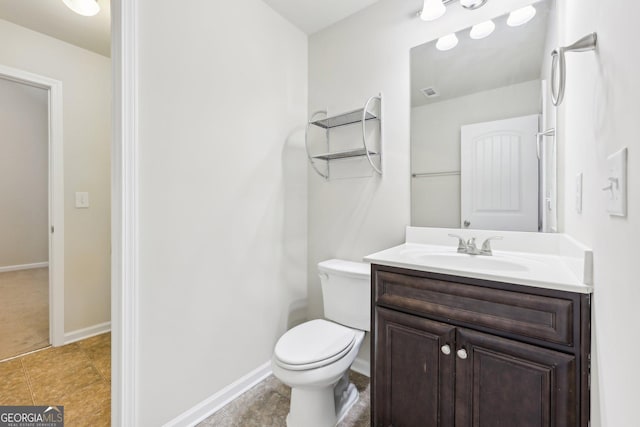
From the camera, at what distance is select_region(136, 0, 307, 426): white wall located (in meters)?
1.31

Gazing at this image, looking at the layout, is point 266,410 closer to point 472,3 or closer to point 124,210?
point 124,210

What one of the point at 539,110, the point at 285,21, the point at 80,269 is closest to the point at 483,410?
the point at 539,110

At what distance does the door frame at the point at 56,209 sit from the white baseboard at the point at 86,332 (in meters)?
0.05

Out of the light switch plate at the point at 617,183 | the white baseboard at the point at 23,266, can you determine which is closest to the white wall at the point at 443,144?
the light switch plate at the point at 617,183

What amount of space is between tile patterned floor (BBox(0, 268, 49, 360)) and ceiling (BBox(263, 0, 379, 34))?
3029mm

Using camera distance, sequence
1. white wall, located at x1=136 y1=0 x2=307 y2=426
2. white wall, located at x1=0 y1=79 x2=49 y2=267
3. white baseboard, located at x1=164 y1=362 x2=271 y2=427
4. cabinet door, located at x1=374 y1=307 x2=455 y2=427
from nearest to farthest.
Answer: cabinet door, located at x1=374 y1=307 x2=455 y2=427 < white wall, located at x1=136 y1=0 x2=307 y2=426 < white baseboard, located at x1=164 y1=362 x2=271 y2=427 < white wall, located at x1=0 y1=79 x2=49 y2=267

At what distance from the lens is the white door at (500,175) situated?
138 cm

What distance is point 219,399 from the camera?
158cm

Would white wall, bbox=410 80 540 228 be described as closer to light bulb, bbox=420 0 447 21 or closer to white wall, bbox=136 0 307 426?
light bulb, bbox=420 0 447 21

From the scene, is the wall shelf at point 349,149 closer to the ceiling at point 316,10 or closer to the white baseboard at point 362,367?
the ceiling at point 316,10

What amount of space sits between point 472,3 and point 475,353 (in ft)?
5.44

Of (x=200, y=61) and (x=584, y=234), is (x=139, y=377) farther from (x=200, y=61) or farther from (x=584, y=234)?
(x=584, y=234)

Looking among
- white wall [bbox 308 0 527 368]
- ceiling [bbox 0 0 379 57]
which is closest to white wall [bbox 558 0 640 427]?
white wall [bbox 308 0 527 368]

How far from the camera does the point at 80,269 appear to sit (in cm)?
230
